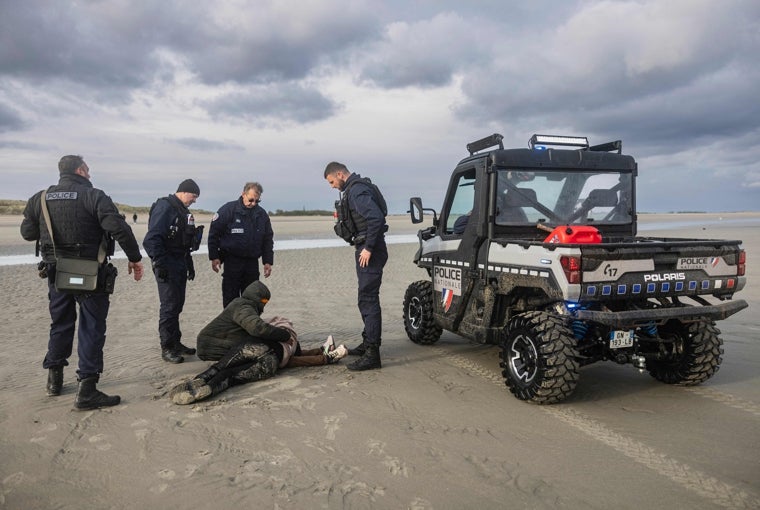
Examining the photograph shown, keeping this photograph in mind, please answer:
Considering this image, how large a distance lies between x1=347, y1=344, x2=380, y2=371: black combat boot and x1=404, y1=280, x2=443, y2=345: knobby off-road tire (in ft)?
3.58

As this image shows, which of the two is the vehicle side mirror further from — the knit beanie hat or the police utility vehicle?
the knit beanie hat

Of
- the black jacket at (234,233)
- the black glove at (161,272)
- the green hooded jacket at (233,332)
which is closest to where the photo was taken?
the green hooded jacket at (233,332)

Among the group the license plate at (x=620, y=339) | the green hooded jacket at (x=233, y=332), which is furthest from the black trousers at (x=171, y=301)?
the license plate at (x=620, y=339)

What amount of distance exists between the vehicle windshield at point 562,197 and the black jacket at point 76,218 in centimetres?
339

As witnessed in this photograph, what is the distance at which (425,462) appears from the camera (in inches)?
142

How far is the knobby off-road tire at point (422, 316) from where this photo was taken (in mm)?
6707

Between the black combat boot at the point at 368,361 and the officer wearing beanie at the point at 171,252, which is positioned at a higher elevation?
the officer wearing beanie at the point at 171,252

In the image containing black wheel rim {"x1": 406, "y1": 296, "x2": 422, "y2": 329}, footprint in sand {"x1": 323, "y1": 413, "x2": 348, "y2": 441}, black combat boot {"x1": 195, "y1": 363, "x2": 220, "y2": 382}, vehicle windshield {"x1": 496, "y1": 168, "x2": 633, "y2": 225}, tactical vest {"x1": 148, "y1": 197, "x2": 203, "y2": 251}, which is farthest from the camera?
black wheel rim {"x1": 406, "y1": 296, "x2": 422, "y2": 329}

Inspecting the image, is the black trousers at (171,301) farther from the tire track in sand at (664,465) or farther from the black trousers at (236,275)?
the tire track in sand at (664,465)

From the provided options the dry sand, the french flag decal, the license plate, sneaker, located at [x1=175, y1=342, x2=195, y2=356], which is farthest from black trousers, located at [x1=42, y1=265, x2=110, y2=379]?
the license plate

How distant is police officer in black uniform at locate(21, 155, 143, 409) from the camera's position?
4.58m

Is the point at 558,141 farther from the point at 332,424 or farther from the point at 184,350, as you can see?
the point at 184,350

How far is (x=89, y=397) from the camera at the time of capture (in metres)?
4.54

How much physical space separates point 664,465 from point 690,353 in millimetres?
1807
